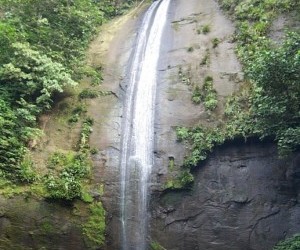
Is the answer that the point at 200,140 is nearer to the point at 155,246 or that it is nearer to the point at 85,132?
the point at 155,246

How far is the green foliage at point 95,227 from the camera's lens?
10867mm

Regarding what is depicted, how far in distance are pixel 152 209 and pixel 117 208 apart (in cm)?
103

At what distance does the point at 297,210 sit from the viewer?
11.1 metres

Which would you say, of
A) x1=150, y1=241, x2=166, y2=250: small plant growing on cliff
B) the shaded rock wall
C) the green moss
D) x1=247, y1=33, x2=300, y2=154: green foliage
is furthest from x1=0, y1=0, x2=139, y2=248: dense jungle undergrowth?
x1=247, y1=33, x2=300, y2=154: green foliage

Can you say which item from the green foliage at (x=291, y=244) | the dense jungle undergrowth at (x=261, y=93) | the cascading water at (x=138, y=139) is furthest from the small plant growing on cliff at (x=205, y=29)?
the green foliage at (x=291, y=244)

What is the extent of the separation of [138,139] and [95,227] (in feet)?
11.2

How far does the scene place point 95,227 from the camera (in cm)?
1110

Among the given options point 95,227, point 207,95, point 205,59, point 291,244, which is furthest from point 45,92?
point 291,244

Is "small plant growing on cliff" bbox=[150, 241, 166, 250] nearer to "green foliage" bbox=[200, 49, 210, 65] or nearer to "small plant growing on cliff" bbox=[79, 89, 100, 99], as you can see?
"small plant growing on cliff" bbox=[79, 89, 100, 99]

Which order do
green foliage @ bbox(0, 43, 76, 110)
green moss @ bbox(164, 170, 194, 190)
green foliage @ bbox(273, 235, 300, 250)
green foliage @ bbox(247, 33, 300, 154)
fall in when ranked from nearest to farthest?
green foliage @ bbox(273, 235, 300, 250) → green foliage @ bbox(247, 33, 300, 154) → green moss @ bbox(164, 170, 194, 190) → green foliage @ bbox(0, 43, 76, 110)

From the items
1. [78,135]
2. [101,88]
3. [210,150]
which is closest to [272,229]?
[210,150]

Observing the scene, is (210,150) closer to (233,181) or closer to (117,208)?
(233,181)

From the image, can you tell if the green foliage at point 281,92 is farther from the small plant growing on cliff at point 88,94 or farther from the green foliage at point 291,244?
the small plant growing on cliff at point 88,94

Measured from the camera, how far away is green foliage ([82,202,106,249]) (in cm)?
1087
